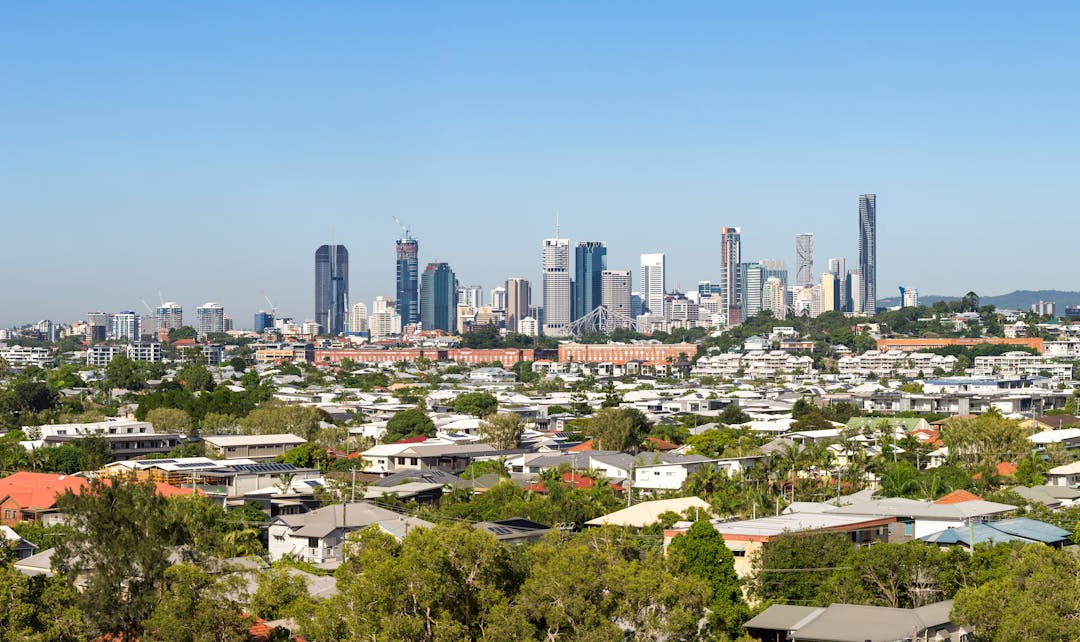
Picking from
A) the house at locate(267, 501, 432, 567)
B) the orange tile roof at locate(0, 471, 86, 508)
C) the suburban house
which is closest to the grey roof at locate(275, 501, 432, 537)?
the house at locate(267, 501, 432, 567)

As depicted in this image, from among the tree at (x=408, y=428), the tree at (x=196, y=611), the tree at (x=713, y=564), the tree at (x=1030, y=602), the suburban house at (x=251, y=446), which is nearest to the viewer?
the tree at (x=196, y=611)

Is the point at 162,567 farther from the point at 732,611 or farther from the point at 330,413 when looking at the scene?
the point at 330,413

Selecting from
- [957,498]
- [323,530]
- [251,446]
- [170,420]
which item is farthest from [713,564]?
[170,420]

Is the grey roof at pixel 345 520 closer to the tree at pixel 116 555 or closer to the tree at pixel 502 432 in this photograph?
the tree at pixel 116 555

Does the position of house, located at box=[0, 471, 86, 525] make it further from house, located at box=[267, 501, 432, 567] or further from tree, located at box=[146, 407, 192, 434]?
tree, located at box=[146, 407, 192, 434]

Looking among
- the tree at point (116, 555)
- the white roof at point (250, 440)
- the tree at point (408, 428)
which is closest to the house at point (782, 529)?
the tree at point (116, 555)

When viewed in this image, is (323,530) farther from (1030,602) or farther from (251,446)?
(251,446)

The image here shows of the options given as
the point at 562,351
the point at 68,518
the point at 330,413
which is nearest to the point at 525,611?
the point at 68,518
